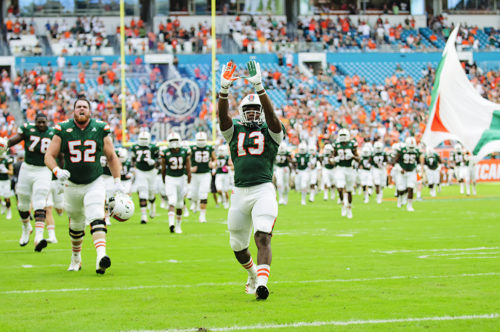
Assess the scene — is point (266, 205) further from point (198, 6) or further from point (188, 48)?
point (198, 6)

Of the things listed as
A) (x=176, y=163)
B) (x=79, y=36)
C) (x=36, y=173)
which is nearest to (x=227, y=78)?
(x=36, y=173)

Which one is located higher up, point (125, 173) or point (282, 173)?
point (125, 173)

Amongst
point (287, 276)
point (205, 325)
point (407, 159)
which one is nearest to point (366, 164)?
point (407, 159)

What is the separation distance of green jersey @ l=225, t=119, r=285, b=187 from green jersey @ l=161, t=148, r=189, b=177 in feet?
27.2

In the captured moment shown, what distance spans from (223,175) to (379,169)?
5.27m

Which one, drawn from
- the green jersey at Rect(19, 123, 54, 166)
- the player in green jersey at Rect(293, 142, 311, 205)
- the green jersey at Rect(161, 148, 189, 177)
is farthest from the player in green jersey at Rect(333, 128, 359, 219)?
the green jersey at Rect(19, 123, 54, 166)

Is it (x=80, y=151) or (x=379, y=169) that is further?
(x=379, y=169)

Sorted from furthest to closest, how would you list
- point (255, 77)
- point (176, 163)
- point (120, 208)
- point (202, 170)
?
point (202, 170) → point (176, 163) → point (120, 208) → point (255, 77)

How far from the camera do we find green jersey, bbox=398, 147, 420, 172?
71.1 feet

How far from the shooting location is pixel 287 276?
362 inches

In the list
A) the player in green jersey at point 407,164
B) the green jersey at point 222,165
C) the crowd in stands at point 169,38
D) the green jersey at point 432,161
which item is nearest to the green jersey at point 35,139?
the player in green jersey at point 407,164

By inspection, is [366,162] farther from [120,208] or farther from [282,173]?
[120,208]

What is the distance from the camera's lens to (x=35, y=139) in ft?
39.3

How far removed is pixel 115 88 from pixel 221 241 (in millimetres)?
20968
